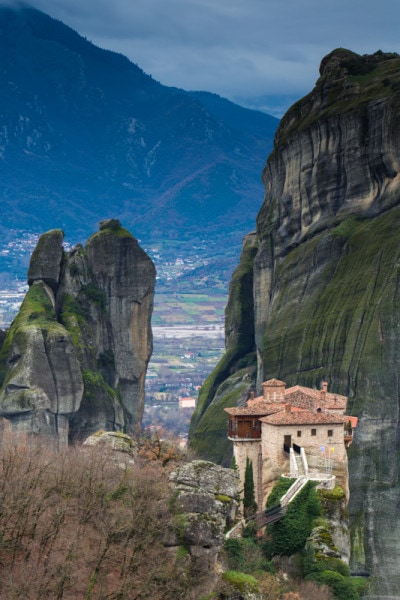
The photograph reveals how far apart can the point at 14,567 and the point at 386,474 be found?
172 ft

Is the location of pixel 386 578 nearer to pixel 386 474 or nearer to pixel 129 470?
pixel 386 474

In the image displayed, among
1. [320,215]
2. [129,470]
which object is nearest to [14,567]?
[129,470]

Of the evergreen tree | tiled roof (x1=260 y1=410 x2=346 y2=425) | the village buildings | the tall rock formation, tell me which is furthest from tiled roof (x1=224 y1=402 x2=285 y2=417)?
the tall rock formation

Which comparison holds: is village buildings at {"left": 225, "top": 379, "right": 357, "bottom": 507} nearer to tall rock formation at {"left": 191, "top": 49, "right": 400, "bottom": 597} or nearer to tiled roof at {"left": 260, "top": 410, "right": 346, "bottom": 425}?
tiled roof at {"left": 260, "top": 410, "right": 346, "bottom": 425}

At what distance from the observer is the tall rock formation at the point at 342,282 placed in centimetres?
10800

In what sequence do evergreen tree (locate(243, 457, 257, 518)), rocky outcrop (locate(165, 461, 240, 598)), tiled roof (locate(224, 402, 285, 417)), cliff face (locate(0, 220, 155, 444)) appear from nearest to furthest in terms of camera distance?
rocky outcrop (locate(165, 461, 240, 598))
evergreen tree (locate(243, 457, 257, 518))
tiled roof (locate(224, 402, 285, 417))
cliff face (locate(0, 220, 155, 444))

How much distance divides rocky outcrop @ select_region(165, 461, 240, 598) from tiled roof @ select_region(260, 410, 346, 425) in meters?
8.81

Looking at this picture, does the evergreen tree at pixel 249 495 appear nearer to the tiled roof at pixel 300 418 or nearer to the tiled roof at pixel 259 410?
the tiled roof at pixel 300 418

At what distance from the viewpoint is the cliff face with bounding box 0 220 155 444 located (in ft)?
477

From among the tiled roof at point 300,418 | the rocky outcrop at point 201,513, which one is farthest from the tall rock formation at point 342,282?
the rocky outcrop at point 201,513

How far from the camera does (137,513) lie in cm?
6600

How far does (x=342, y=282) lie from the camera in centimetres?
13012

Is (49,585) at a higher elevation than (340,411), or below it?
below

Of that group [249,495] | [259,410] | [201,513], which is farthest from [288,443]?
[201,513]
